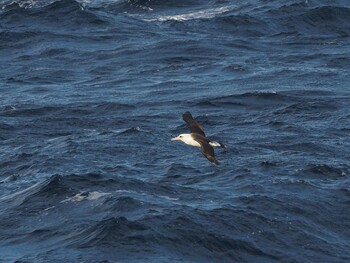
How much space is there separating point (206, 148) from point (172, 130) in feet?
41.5

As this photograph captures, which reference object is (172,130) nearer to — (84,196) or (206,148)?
(84,196)

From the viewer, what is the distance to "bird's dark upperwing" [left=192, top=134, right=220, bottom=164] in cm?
2958

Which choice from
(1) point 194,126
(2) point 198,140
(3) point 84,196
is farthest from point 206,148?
(3) point 84,196

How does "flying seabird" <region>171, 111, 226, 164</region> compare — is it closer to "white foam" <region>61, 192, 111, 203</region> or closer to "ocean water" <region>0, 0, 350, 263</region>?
"ocean water" <region>0, 0, 350, 263</region>

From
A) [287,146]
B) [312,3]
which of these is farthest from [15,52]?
[287,146]

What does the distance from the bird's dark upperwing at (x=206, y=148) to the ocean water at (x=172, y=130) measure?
2.48 metres

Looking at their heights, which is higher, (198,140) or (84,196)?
(198,140)

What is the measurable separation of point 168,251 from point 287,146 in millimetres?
10327

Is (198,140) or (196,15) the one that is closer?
(198,140)

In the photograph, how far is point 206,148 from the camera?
31.0 metres

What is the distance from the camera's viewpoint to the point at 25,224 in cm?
3456

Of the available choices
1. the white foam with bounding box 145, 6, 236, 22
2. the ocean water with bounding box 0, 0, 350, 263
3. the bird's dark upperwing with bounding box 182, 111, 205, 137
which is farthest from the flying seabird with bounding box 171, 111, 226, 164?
the white foam with bounding box 145, 6, 236, 22

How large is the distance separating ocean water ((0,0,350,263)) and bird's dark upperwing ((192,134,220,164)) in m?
2.48

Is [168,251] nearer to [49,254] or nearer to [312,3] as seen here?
[49,254]
